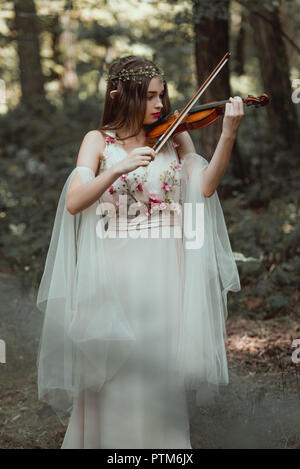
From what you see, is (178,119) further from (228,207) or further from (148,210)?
(228,207)

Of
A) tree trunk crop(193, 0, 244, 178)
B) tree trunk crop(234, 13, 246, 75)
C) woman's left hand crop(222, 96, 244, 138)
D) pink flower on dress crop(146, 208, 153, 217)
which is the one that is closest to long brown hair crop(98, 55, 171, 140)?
pink flower on dress crop(146, 208, 153, 217)

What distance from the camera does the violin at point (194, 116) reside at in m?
2.87

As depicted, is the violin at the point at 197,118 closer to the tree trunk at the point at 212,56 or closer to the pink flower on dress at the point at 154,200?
the pink flower on dress at the point at 154,200

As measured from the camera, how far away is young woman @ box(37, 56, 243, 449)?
2979 mm

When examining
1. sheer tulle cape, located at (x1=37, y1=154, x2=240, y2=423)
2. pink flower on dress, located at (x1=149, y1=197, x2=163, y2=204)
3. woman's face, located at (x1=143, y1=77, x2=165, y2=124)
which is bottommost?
sheer tulle cape, located at (x1=37, y1=154, x2=240, y2=423)

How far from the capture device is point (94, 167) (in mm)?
3041

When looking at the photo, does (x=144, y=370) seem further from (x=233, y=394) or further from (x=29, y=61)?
(x=29, y=61)

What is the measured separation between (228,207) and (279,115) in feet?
8.70

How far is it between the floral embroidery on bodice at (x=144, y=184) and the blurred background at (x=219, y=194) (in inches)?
22.8

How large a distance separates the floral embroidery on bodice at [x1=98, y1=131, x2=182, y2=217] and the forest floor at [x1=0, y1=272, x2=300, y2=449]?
1.60 meters

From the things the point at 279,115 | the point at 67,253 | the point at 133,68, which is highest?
the point at 279,115

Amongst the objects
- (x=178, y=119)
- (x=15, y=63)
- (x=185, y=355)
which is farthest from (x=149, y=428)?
(x=15, y=63)

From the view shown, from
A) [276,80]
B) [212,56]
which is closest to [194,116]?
[212,56]

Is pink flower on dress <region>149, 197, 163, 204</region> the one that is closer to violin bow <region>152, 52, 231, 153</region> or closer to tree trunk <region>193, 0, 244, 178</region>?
violin bow <region>152, 52, 231, 153</region>
